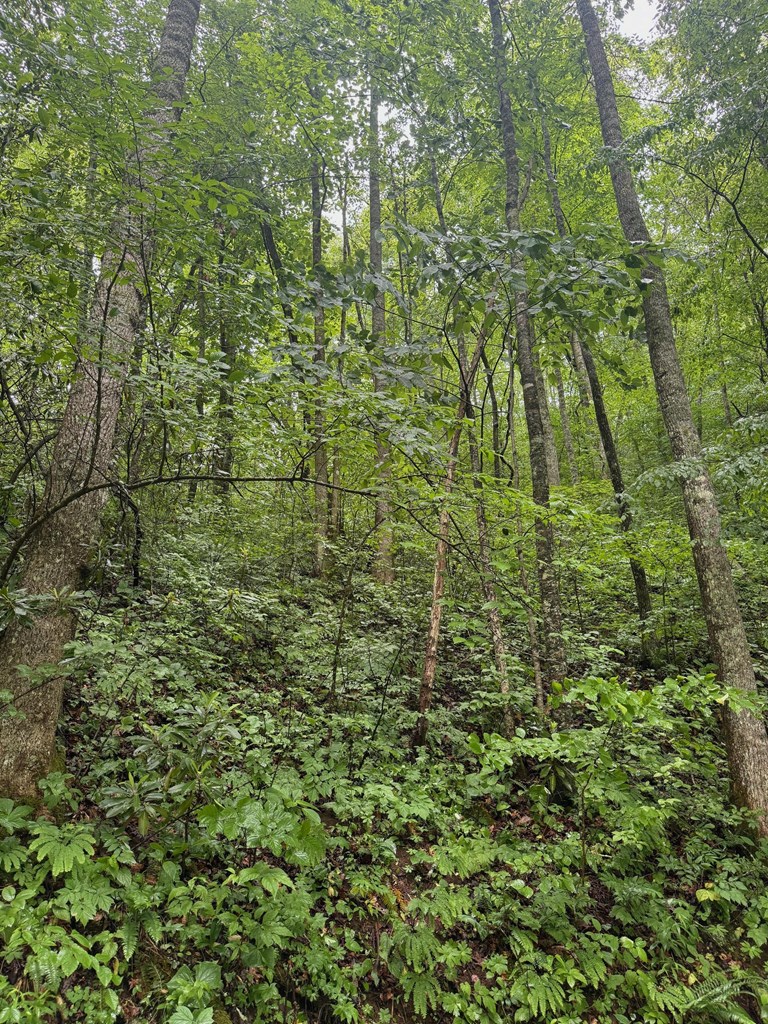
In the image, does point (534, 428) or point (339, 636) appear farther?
point (534, 428)

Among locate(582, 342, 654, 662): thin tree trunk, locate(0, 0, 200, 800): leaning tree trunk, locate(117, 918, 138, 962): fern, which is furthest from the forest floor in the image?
locate(582, 342, 654, 662): thin tree trunk

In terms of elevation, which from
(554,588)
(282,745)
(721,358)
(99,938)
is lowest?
(99,938)

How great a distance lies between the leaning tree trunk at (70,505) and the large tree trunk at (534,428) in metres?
3.59

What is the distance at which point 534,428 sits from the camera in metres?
5.91

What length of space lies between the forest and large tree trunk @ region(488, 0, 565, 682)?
50 millimetres

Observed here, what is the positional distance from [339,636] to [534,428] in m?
3.29

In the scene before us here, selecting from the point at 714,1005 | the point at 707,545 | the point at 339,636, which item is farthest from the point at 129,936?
the point at 707,545

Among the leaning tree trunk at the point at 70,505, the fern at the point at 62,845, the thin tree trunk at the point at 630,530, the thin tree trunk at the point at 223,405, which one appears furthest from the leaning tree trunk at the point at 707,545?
the fern at the point at 62,845

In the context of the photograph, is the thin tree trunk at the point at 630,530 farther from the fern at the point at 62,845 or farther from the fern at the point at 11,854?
the fern at the point at 11,854

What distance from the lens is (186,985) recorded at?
2.75 meters

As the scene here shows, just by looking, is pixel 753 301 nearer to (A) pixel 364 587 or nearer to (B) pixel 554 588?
(B) pixel 554 588

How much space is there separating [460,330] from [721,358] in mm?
11094

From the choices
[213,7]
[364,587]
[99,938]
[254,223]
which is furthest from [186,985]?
[213,7]

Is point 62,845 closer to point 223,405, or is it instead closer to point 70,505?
point 70,505
